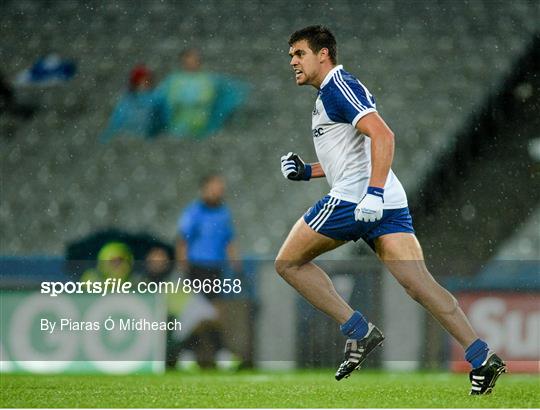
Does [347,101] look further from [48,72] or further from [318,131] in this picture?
[48,72]

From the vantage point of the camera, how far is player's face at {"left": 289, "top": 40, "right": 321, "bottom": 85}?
4.61 m

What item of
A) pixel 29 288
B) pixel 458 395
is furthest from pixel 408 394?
pixel 29 288

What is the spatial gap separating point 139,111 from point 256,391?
23.2ft

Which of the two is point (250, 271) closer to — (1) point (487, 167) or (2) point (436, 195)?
(2) point (436, 195)

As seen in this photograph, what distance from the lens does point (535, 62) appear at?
37.6ft

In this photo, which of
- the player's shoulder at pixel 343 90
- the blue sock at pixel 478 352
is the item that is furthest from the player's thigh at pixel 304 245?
the blue sock at pixel 478 352

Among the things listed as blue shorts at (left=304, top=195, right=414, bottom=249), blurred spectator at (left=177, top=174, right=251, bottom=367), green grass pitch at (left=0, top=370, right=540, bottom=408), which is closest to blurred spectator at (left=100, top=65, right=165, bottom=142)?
blurred spectator at (left=177, top=174, right=251, bottom=367)

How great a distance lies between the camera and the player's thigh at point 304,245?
4594mm

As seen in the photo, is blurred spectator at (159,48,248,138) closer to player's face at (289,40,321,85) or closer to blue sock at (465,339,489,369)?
player's face at (289,40,321,85)

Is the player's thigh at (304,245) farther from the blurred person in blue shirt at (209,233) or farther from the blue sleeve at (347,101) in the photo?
the blurred person in blue shirt at (209,233)

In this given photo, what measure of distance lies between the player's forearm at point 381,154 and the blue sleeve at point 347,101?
0.42 ft

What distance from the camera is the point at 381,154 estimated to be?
4266 millimetres

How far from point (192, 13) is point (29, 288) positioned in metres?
5.95

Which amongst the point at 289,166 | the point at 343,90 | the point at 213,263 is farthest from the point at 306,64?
the point at 213,263
